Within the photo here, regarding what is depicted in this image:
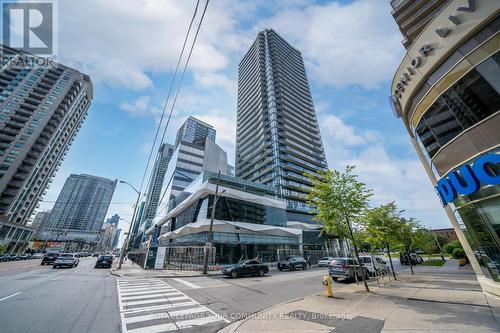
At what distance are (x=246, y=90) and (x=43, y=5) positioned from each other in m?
81.8

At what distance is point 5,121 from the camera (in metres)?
65.1

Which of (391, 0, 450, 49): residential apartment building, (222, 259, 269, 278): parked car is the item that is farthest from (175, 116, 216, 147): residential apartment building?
(222, 259, 269, 278): parked car

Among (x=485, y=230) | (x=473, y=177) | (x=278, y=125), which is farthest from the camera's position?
(x=278, y=125)

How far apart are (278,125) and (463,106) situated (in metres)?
59.9

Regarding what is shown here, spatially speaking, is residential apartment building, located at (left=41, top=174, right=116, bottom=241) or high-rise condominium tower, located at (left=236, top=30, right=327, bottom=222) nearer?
high-rise condominium tower, located at (left=236, top=30, right=327, bottom=222)

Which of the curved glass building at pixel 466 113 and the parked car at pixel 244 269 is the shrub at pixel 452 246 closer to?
the curved glass building at pixel 466 113

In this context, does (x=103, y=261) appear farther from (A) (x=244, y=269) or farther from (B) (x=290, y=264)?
(B) (x=290, y=264)

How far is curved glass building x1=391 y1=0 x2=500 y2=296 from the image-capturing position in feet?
25.2

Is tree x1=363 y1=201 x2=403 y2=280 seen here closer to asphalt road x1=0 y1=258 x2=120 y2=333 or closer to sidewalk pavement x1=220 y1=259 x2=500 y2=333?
sidewalk pavement x1=220 y1=259 x2=500 y2=333

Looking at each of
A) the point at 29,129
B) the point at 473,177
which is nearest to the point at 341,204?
the point at 473,177

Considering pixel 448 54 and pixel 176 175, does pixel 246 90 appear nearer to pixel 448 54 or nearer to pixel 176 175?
pixel 176 175

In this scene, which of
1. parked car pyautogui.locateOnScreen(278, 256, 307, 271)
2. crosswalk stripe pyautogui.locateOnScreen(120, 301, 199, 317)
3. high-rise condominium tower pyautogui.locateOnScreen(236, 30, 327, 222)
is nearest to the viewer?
crosswalk stripe pyautogui.locateOnScreen(120, 301, 199, 317)

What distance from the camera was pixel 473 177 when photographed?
7840mm

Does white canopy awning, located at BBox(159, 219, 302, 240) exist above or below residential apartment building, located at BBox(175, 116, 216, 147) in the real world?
below
